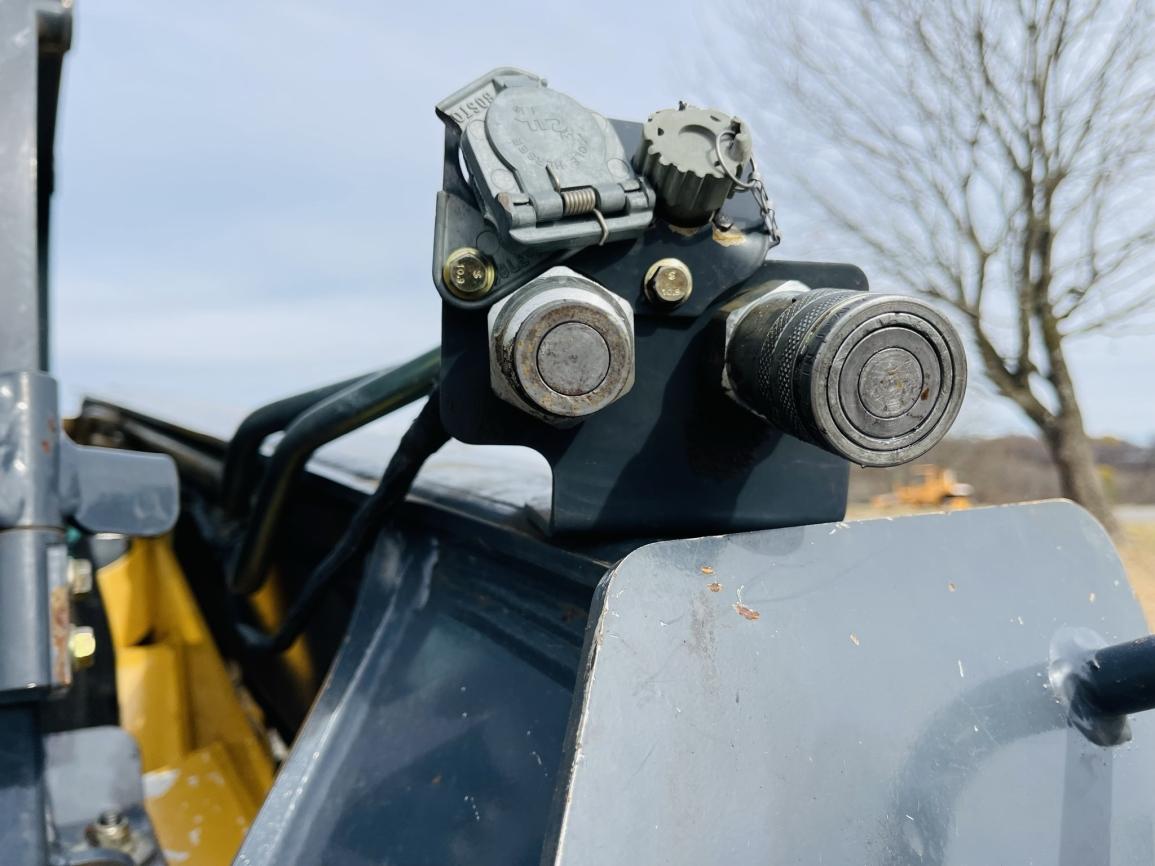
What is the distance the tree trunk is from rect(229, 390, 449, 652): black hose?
28.3ft

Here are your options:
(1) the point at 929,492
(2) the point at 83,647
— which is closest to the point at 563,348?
(2) the point at 83,647

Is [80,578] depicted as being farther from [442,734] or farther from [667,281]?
[667,281]

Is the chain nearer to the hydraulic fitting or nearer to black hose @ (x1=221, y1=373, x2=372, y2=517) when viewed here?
the hydraulic fitting

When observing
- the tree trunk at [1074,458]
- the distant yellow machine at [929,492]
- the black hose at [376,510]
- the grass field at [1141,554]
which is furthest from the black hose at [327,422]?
the distant yellow machine at [929,492]

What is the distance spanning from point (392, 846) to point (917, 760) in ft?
1.46

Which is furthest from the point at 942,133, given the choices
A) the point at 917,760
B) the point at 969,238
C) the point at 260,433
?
the point at 917,760

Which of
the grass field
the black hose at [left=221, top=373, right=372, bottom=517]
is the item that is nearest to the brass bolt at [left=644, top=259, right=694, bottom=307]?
the black hose at [left=221, top=373, right=372, bottom=517]

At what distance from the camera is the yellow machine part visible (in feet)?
4.66

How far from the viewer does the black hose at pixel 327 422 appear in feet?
3.60

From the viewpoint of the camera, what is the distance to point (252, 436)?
1518mm

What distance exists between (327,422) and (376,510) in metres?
0.13

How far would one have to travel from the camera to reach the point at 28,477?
0.86 meters

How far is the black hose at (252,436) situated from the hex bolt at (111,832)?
60 cm

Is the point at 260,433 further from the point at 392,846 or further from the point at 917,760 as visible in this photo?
the point at 917,760
